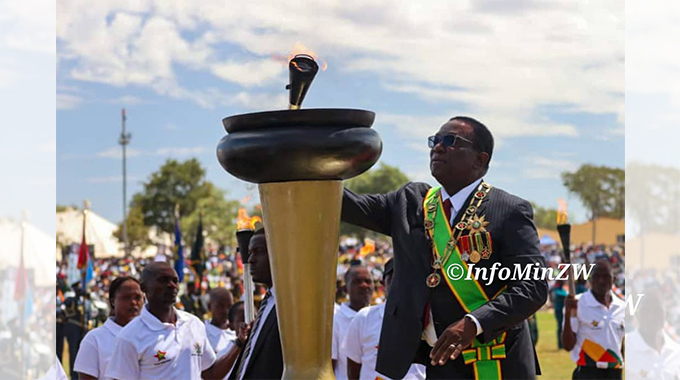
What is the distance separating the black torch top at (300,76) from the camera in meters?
3.01

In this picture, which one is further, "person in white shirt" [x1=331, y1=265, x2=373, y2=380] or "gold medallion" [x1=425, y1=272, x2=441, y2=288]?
"person in white shirt" [x1=331, y1=265, x2=373, y2=380]

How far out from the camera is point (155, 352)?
595 centimetres

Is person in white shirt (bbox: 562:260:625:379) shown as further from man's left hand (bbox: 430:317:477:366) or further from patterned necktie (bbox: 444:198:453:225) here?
man's left hand (bbox: 430:317:477:366)

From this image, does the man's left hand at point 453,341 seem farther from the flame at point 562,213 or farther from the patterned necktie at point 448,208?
the flame at point 562,213

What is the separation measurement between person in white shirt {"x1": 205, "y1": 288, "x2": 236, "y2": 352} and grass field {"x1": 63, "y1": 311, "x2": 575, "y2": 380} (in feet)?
25.7

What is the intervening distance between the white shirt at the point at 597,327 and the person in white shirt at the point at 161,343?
4.95 metres

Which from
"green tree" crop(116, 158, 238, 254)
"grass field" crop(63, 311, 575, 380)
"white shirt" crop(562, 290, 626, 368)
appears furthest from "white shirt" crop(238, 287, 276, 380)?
"green tree" crop(116, 158, 238, 254)

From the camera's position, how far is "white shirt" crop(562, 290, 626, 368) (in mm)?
10023

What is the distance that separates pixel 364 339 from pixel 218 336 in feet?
4.85

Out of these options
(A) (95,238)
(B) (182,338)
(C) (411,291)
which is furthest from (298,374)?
(A) (95,238)

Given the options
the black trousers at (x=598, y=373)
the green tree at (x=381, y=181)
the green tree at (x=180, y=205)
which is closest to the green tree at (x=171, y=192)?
the green tree at (x=180, y=205)

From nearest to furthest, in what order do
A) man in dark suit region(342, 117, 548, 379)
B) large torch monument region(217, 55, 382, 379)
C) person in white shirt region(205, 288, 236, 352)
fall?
Result: large torch monument region(217, 55, 382, 379) → man in dark suit region(342, 117, 548, 379) → person in white shirt region(205, 288, 236, 352)

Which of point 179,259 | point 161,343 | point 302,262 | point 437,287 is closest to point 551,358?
point 179,259

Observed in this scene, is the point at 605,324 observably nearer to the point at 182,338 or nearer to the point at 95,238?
the point at 182,338
